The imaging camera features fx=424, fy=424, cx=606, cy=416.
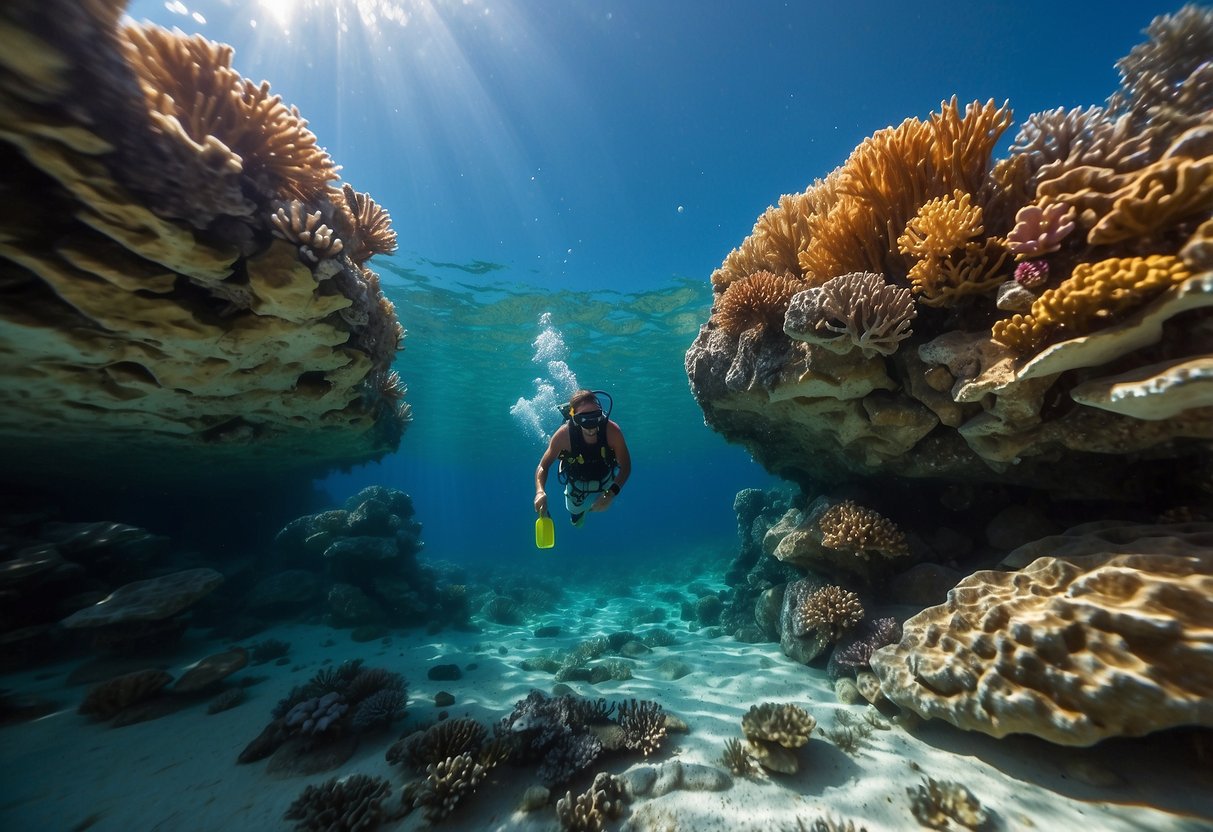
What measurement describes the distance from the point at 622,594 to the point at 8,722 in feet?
63.3

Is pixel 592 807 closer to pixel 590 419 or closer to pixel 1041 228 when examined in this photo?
pixel 590 419

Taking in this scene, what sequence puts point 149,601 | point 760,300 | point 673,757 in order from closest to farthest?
point 673,757 → point 760,300 → point 149,601

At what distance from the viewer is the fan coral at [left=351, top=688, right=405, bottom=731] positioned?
5793 mm

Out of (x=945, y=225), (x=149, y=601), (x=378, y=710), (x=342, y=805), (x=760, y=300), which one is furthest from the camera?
(x=149, y=601)

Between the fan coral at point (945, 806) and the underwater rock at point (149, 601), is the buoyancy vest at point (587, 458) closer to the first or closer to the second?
the fan coral at point (945, 806)

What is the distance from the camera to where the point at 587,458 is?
709 centimetres

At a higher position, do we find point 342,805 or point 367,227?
point 367,227

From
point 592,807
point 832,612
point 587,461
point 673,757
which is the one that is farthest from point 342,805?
point 832,612

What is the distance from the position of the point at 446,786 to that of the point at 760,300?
21.2ft

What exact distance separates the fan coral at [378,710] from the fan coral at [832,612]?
6.09 metres

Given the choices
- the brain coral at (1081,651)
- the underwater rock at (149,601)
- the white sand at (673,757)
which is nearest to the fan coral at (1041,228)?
the brain coral at (1081,651)

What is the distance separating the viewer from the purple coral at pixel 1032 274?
3580mm

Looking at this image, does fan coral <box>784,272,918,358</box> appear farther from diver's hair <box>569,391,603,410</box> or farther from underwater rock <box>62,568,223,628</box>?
underwater rock <box>62,568,223,628</box>

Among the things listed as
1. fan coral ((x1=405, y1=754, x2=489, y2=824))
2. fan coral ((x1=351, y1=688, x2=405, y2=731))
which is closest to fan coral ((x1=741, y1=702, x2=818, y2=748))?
fan coral ((x1=405, y1=754, x2=489, y2=824))
